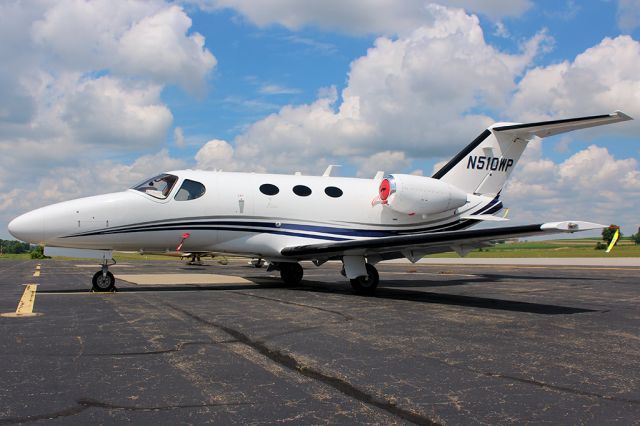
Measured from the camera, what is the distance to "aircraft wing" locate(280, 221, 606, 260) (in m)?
9.76

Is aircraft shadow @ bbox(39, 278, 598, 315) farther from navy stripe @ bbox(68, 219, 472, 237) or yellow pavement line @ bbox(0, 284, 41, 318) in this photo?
navy stripe @ bbox(68, 219, 472, 237)

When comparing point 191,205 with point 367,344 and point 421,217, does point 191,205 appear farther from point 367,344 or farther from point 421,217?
point 367,344

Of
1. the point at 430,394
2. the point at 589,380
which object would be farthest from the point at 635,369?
the point at 430,394

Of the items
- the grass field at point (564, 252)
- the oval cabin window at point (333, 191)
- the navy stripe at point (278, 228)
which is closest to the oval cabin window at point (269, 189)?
the navy stripe at point (278, 228)

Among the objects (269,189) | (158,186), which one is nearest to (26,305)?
(158,186)

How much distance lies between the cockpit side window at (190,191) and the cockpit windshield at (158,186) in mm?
256

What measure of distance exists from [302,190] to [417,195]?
10.8 feet

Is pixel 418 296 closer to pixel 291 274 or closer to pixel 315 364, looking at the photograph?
pixel 291 274

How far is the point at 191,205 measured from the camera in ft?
47.1

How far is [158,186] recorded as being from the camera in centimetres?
1427

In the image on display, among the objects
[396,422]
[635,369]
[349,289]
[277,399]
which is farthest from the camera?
[349,289]

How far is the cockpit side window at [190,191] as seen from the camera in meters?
14.3

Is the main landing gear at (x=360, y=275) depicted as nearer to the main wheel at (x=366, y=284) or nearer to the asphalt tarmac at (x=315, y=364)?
the main wheel at (x=366, y=284)

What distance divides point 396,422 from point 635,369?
3.42 meters
